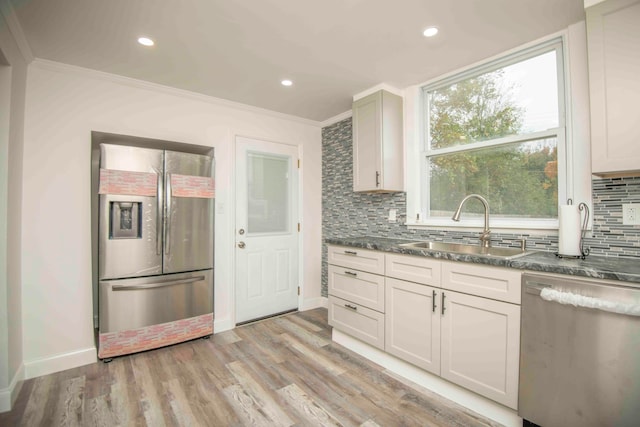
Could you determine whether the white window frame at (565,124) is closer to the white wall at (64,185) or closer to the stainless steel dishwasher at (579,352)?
the stainless steel dishwasher at (579,352)

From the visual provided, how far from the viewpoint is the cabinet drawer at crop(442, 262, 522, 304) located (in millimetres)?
1622

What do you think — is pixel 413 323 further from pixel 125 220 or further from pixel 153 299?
pixel 125 220

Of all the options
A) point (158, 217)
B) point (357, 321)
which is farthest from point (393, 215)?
point (158, 217)

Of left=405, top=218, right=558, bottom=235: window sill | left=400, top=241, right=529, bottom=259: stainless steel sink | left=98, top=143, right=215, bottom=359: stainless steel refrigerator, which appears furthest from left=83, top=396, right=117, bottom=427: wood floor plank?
left=405, top=218, right=558, bottom=235: window sill

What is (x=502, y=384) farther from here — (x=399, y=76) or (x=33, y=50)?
(x=33, y=50)

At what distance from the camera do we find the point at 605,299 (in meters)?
1.32

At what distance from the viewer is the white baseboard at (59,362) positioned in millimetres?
2176

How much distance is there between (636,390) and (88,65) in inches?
155

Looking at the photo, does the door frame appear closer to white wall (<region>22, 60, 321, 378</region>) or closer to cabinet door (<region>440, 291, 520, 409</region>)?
white wall (<region>22, 60, 321, 378</region>)

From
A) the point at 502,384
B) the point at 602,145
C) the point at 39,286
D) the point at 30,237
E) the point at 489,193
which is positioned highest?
the point at 602,145

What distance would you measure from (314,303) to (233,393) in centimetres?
192

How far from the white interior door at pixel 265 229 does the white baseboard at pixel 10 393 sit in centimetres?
167

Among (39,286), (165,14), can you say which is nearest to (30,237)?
(39,286)

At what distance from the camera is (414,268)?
2107mm
